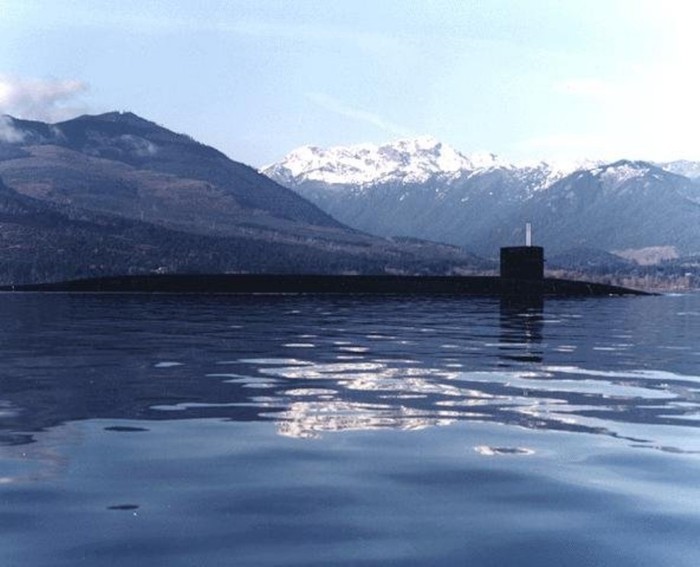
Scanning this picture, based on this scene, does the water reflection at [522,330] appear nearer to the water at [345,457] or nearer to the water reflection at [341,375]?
the water reflection at [341,375]

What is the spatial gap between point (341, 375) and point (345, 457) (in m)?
8.95

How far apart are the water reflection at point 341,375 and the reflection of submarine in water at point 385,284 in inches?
1177

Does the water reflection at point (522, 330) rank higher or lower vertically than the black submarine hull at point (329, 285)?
lower

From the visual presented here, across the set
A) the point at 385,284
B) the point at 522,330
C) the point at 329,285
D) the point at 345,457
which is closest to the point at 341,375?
the point at 345,457

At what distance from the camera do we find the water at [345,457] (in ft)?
27.7

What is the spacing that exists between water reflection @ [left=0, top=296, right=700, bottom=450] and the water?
3.6 inches

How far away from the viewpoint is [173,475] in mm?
11000

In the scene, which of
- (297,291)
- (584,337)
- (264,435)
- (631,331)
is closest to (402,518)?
(264,435)

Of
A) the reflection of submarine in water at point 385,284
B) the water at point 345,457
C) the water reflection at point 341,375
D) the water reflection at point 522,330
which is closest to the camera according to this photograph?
the water at point 345,457

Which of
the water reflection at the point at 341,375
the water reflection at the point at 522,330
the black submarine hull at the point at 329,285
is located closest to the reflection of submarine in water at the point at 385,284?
the black submarine hull at the point at 329,285

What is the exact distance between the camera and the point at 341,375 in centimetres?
2108

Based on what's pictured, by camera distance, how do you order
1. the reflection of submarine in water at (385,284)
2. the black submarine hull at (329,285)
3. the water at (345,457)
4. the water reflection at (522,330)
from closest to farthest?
the water at (345,457) → the water reflection at (522,330) → the reflection of submarine in water at (385,284) → the black submarine hull at (329,285)

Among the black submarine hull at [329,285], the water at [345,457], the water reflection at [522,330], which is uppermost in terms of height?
the black submarine hull at [329,285]

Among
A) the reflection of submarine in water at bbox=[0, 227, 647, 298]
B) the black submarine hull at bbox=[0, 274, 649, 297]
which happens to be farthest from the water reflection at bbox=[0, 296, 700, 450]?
the black submarine hull at bbox=[0, 274, 649, 297]
